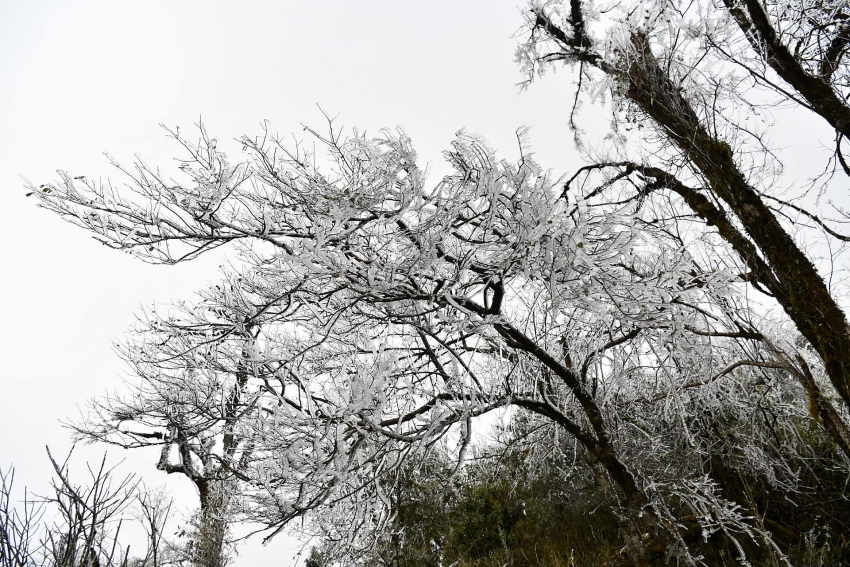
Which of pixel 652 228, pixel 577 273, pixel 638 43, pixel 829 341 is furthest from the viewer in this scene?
pixel 638 43

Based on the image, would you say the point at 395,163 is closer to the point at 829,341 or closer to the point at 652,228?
the point at 652,228

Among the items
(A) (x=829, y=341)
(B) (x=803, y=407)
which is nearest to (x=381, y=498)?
(A) (x=829, y=341)

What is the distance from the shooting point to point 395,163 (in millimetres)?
2857

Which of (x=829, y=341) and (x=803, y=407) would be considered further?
(x=803, y=407)

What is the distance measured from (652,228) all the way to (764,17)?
1.79m

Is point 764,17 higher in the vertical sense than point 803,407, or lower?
higher

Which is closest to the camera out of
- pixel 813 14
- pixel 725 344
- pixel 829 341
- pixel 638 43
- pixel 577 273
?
pixel 577 273

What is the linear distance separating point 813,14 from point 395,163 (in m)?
3.32

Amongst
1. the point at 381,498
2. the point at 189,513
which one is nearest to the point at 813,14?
the point at 381,498

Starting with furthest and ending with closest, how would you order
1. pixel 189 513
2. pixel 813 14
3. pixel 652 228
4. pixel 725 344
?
pixel 189 513 < pixel 725 344 < pixel 652 228 < pixel 813 14

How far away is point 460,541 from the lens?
8.63 m

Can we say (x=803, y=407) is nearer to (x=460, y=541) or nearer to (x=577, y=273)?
(x=577, y=273)

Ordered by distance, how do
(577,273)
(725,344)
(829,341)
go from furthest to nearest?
(725,344), (829,341), (577,273)

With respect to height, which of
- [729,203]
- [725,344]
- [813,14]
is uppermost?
[813,14]
